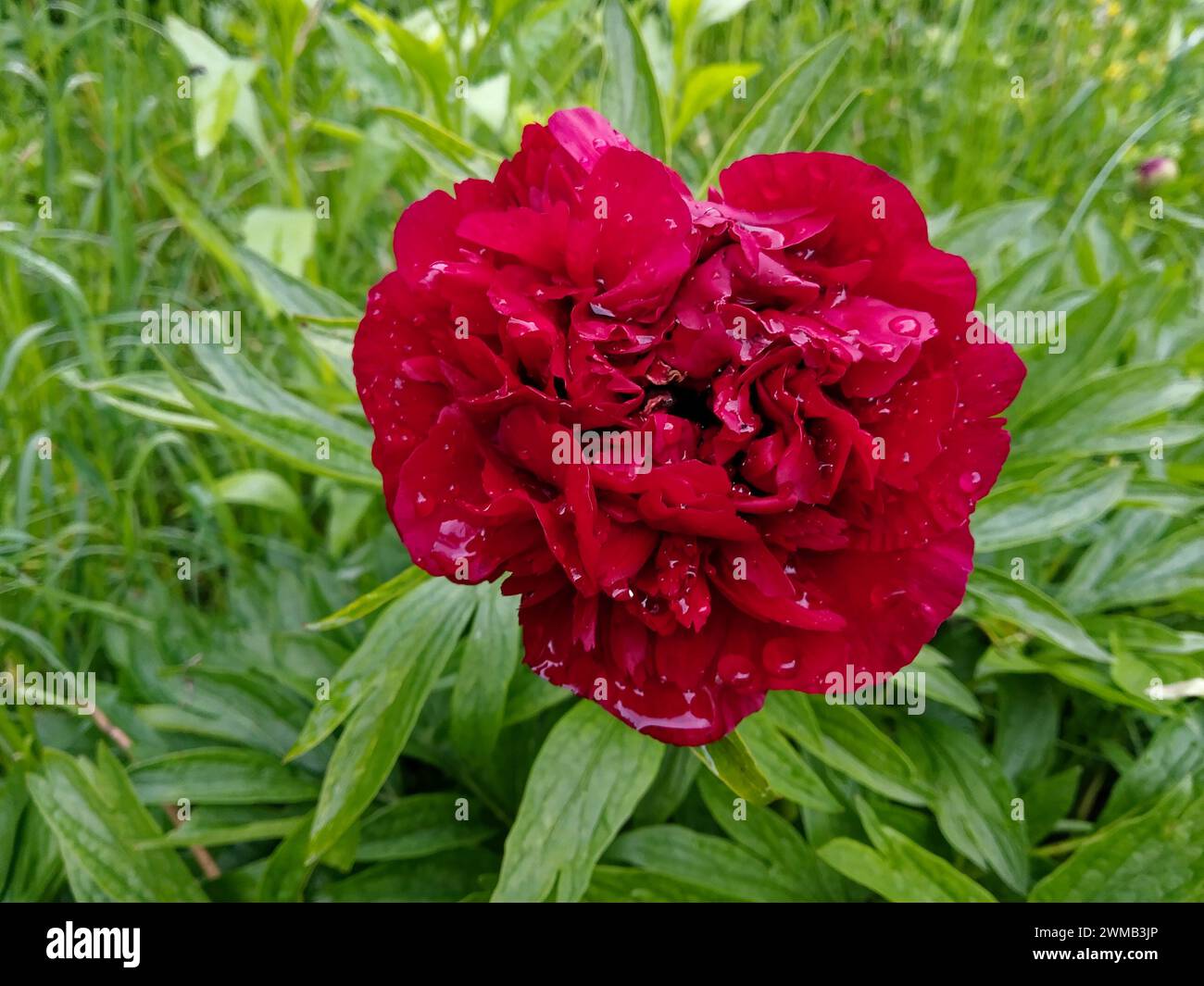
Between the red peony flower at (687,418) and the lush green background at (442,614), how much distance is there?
198 mm

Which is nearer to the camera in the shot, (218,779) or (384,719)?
(384,719)

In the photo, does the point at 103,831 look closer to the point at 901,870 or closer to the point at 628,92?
the point at 901,870

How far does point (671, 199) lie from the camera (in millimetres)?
802

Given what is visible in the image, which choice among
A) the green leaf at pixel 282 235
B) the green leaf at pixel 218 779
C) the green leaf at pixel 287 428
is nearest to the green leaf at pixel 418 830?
the green leaf at pixel 218 779

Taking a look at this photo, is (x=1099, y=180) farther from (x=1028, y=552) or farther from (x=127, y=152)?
(x=127, y=152)

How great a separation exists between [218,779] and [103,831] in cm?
14

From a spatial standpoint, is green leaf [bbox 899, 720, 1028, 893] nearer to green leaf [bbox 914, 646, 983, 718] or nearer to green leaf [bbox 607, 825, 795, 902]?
green leaf [bbox 914, 646, 983, 718]

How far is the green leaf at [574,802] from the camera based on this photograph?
1.02 meters

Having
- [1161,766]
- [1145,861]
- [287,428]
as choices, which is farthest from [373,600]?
[1161,766]

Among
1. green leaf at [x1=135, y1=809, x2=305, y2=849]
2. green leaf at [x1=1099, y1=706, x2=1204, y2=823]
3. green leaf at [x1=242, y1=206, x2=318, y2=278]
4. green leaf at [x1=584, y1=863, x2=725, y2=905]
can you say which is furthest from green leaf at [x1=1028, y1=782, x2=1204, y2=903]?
green leaf at [x1=242, y1=206, x2=318, y2=278]

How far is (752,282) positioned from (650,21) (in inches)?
53.6

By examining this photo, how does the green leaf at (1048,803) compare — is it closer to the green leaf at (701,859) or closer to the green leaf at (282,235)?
the green leaf at (701,859)

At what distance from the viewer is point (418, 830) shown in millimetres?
1283

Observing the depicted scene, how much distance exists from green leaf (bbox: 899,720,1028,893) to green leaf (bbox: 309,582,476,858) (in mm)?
636
